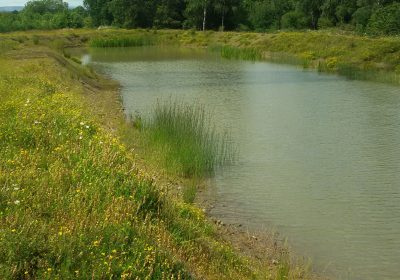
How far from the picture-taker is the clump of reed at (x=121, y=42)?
218 feet

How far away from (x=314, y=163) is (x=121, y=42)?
181ft

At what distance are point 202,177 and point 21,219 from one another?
24.7ft

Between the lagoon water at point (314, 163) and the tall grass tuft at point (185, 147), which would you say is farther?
the tall grass tuft at point (185, 147)

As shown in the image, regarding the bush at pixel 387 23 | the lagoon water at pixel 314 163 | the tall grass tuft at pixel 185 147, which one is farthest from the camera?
the bush at pixel 387 23

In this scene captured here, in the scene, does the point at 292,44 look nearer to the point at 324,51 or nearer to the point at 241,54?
the point at 241,54

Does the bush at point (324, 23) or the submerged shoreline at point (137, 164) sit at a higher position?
the bush at point (324, 23)

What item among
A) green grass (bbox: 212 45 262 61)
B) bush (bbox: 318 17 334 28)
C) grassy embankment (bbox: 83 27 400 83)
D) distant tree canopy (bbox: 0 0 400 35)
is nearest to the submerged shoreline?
grassy embankment (bbox: 83 27 400 83)

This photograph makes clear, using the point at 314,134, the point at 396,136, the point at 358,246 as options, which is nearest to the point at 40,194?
the point at 358,246

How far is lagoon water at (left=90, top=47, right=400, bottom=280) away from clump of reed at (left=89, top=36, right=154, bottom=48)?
115 ft

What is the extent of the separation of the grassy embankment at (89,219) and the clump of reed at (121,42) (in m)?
56.2

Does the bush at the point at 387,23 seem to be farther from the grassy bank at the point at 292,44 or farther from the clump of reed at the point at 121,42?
the clump of reed at the point at 121,42

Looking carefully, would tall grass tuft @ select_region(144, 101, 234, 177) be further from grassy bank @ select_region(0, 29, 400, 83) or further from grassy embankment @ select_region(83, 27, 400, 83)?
A: grassy bank @ select_region(0, 29, 400, 83)

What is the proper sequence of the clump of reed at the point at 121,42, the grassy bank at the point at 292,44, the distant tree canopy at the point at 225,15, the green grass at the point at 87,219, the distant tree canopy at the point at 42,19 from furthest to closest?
the distant tree canopy at the point at 42,19, the distant tree canopy at the point at 225,15, the clump of reed at the point at 121,42, the grassy bank at the point at 292,44, the green grass at the point at 87,219

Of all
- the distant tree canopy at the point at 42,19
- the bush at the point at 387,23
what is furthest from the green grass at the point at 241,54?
the distant tree canopy at the point at 42,19
